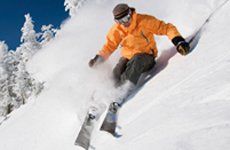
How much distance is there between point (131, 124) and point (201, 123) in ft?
5.01

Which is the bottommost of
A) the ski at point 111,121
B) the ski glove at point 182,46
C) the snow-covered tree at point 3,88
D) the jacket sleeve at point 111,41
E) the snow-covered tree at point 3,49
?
the ski at point 111,121

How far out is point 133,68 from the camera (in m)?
7.08

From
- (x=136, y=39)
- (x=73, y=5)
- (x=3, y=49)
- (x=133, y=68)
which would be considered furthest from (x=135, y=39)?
(x=3, y=49)

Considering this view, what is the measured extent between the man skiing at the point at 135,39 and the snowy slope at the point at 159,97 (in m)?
0.30

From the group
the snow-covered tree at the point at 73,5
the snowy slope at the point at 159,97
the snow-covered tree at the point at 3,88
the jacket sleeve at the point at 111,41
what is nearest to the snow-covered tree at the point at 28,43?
the snow-covered tree at the point at 3,88

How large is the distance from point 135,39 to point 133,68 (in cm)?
67

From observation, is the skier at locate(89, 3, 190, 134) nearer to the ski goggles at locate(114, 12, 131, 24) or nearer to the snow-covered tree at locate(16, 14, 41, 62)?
the ski goggles at locate(114, 12, 131, 24)

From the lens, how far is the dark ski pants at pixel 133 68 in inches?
279

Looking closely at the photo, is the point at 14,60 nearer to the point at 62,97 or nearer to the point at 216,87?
the point at 62,97

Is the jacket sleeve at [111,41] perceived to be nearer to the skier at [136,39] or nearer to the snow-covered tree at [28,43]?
the skier at [136,39]

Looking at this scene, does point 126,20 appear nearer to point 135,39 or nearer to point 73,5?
point 135,39

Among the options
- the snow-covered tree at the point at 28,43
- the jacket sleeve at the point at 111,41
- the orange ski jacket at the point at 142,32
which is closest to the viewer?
the orange ski jacket at the point at 142,32

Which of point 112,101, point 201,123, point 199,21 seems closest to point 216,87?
point 201,123

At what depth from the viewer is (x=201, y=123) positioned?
4.24 metres
